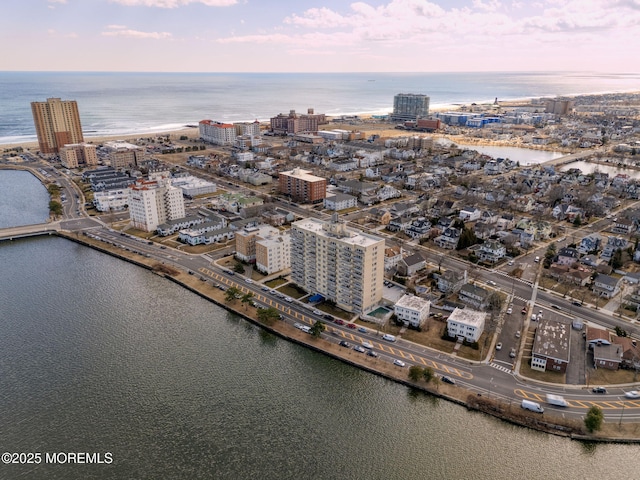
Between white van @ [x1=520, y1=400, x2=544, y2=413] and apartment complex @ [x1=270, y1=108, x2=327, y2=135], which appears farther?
apartment complex @ [x1=270, y1=108, x2=327, y2=135]

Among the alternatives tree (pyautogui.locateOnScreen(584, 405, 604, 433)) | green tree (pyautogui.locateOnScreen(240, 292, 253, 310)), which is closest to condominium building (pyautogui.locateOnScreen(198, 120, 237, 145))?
green tree (pyautogui.locateOnScreen(240, 292, 253, 310))

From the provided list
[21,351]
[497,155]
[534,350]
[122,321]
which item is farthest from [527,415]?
[497,155]

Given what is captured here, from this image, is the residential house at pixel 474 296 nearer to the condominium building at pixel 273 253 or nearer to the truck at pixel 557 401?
the truck at pixel 557 401

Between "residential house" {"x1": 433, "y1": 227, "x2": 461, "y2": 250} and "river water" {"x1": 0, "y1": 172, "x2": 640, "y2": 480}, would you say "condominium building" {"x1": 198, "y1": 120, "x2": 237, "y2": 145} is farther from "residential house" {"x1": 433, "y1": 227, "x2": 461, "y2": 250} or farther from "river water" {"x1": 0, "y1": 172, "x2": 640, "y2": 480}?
"river water" {"x1": 0, "y1": 172, "x2": 640, "y2": 480}

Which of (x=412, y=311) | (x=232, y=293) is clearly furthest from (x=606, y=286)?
(x=232, y=293)

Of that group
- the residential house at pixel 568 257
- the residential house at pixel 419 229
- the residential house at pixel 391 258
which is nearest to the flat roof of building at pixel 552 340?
the residential house at pixel 568 257

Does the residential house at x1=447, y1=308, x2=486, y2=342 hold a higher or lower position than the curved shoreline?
higher

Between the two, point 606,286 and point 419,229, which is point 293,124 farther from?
point 606,286
